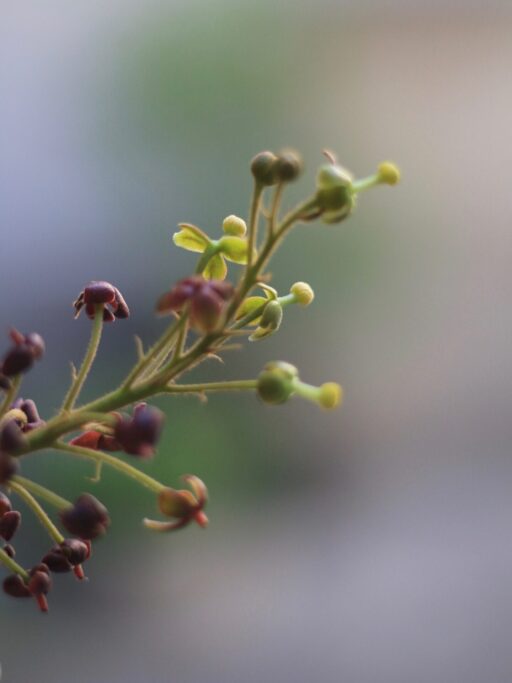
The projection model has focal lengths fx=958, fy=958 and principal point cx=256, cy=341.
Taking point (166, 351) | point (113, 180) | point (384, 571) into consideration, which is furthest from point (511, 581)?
point (166, 351)

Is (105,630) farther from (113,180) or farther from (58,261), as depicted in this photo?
(113,180)

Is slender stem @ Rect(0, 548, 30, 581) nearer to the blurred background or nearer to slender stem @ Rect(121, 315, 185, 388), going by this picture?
slender stem @ Rect(121, 315, 185, 388)

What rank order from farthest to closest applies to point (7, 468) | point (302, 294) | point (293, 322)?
point (293, 322) → point (302, 294) → point (7, 468)

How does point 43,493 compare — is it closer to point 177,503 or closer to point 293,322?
point 177,503

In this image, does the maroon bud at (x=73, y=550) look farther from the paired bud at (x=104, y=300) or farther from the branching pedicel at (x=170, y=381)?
the paired bud at (x=104, y=300)

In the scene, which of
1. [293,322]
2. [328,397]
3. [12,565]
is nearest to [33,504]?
[12,565]
